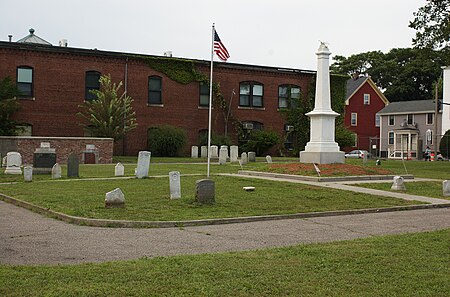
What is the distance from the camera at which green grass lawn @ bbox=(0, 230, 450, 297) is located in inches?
276

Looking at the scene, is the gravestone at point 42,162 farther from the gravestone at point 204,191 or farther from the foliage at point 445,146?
the foliage at point 445,146

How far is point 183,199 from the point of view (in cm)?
1680

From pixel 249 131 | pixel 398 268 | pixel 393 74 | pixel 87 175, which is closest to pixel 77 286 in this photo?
pixel 398 268

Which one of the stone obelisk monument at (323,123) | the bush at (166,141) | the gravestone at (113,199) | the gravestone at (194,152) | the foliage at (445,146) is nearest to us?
the gravestone at (113,199)

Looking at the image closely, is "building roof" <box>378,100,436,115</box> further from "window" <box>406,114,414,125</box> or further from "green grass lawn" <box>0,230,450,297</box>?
"green grass lawn" <box>0,230,450,297</box>

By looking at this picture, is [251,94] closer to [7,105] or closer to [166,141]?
[166,141]

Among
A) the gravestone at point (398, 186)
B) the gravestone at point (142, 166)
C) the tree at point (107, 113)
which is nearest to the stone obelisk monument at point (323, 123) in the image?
the gravestone at point (398, 186)

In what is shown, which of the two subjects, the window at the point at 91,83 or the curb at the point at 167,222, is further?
the window at the point at 91,83

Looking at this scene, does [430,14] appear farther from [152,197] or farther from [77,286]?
[77,286]

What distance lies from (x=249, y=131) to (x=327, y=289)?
46.2 m

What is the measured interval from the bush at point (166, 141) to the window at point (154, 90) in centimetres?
307

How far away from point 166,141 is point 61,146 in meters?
11.1

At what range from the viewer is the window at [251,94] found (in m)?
53.7

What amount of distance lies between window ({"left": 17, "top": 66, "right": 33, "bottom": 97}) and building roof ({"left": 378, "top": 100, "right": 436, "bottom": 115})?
4630cm
